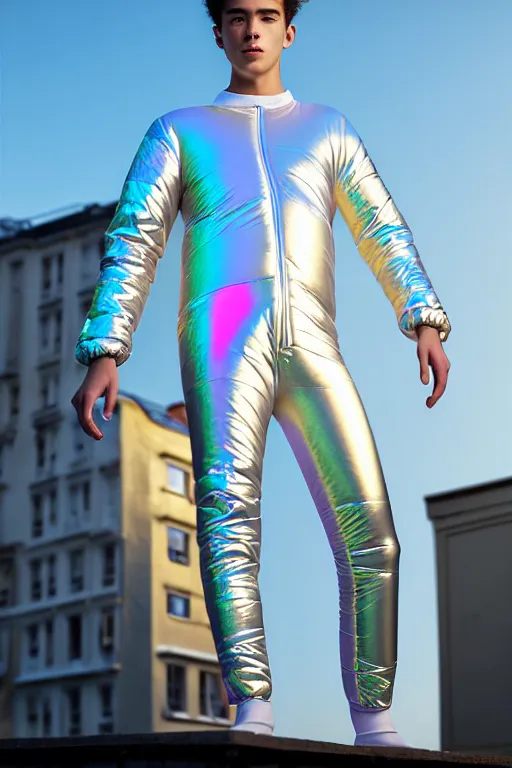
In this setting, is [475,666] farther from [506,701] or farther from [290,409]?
[290,409]

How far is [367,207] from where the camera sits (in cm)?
325

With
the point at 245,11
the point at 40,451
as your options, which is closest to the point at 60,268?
the point at 40,451

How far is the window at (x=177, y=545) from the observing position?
34.8 feet

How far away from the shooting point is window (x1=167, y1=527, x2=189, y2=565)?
10602 millimetres

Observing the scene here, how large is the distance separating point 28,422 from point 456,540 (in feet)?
20.5

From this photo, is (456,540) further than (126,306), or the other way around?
(456,540)

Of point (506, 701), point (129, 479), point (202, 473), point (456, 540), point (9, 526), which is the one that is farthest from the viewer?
point (9, 526)

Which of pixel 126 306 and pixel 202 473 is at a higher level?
pixel 126 306

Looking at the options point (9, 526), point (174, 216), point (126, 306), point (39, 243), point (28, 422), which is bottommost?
point (126, 306)

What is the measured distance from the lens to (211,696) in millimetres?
10258

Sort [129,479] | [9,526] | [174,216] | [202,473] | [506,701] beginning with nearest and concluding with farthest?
[202,473] < [174,216] < [506,701] < [129,479] < [9,526]

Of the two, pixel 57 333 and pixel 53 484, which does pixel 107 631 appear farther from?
pixel 57 333

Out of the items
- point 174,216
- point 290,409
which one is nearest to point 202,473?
point 290,409

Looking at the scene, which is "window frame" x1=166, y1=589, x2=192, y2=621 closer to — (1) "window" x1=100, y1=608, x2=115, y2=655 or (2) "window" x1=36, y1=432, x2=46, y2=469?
(1) "window" x1=100, y1=608, x2=115, y2=655
